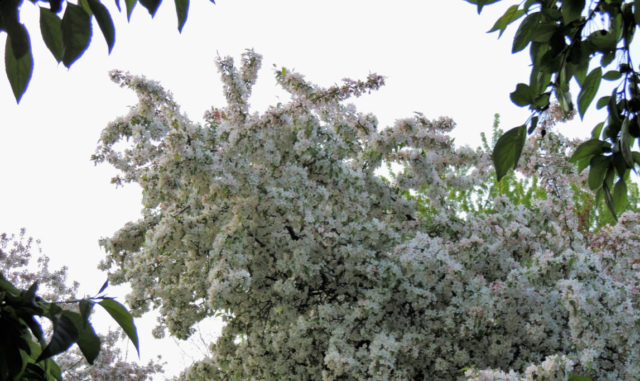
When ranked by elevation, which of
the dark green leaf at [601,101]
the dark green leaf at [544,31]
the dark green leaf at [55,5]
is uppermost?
the dark green leaf at [544,31]

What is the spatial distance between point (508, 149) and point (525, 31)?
0.36m

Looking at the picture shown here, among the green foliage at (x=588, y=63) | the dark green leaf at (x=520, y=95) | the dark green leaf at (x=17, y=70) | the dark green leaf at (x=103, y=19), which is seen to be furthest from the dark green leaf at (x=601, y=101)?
the dark green leaf at (x=17, y=70)

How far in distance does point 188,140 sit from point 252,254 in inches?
54.0

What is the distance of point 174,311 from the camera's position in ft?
23.9

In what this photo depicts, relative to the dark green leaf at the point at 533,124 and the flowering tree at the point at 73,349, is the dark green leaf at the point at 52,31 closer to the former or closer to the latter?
the dark green leaf at the point at 533,124

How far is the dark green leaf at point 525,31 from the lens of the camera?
145 cm

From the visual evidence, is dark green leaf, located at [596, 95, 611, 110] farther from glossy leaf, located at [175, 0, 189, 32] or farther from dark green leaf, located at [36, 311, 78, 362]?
dark green leaf, located at [36, 311, 78, 362]

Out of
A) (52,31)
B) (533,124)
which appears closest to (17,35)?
(52,31)

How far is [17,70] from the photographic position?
917 mm

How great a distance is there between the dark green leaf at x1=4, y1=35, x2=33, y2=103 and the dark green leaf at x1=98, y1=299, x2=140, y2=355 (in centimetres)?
36

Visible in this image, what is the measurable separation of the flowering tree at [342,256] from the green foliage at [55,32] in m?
5.05

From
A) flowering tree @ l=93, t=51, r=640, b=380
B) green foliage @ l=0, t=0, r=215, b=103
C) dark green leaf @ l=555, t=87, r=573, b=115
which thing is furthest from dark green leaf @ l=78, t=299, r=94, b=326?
flowering tree @ l=93, t=51, r=640, b=380

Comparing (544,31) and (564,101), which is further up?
(544,31)

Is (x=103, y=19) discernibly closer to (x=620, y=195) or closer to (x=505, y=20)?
(x=505, y=20)
